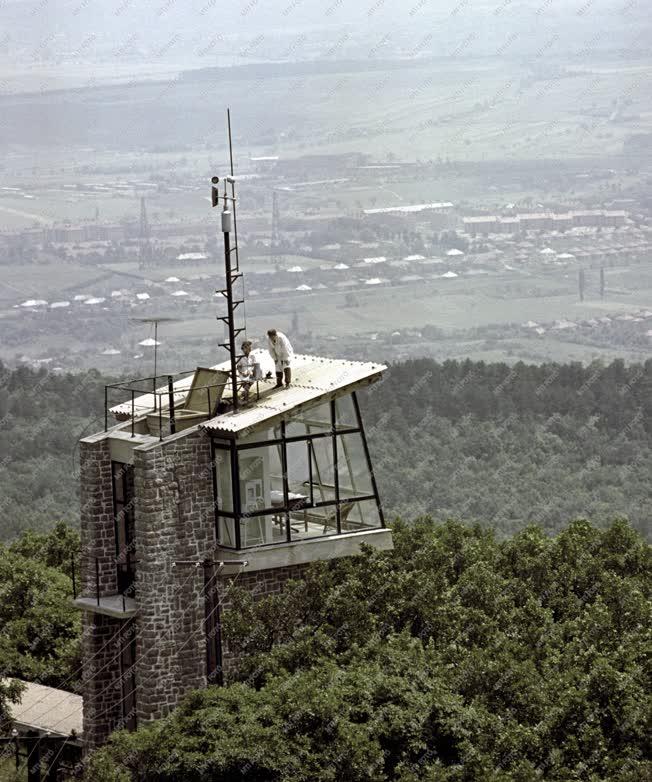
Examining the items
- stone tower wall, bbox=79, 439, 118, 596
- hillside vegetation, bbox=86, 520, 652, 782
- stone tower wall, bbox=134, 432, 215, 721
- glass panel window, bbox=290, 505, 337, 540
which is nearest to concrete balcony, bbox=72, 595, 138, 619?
stone tower wall, bbox=79, 439, 118, 596

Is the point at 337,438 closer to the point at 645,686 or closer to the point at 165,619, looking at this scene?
the point at 165,619

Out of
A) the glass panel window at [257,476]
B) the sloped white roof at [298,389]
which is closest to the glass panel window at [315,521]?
the glass panel window at [257,476]

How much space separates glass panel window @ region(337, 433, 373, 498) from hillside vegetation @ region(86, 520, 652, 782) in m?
1.62

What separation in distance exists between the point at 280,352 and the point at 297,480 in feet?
9.64

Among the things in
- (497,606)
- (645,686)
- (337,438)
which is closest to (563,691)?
(645,686)

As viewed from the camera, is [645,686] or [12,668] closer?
[645,686]

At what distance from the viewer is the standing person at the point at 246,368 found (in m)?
36.4

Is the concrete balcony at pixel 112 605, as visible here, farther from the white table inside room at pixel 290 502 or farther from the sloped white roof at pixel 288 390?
the sloped white roof at pixel 288 390

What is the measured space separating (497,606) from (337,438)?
585cm

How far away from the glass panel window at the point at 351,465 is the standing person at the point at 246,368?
248 centimetres

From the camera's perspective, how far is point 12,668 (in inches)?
1762

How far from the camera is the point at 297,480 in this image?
36.7 m

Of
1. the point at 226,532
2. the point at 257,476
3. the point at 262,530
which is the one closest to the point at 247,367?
the point at 257,476

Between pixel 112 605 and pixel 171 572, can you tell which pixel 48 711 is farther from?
pixel 171 572
